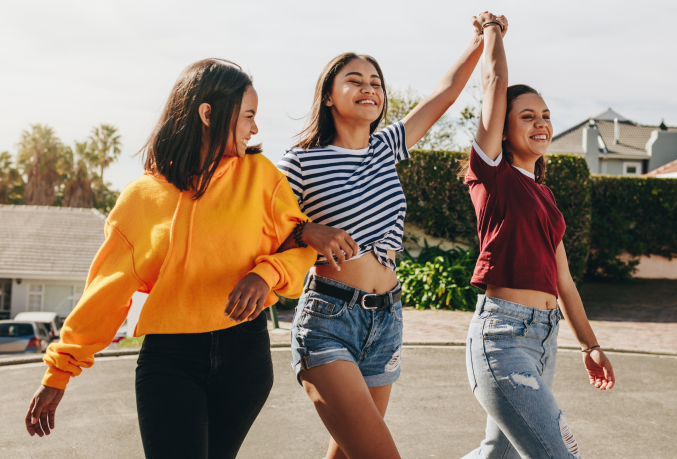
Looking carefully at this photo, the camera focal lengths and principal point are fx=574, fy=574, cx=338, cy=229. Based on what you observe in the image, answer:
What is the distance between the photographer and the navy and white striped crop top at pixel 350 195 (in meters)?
2.39

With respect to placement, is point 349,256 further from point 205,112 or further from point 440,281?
point 440,281

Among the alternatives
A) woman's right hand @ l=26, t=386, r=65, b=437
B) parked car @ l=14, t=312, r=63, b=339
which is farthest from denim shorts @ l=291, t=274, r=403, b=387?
parked car @ l=14, t=312, r=63, b=339

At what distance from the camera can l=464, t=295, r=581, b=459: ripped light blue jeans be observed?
2107mm

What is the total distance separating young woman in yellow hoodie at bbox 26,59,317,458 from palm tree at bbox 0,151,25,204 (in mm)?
45331

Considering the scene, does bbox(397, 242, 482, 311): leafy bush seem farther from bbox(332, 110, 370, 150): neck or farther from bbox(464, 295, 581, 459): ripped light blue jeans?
bbox(332, 110, 370, 150): neck

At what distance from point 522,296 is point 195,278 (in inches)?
51.9

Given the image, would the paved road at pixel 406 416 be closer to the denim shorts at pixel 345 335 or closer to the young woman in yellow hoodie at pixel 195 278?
the denim shorts at pixel 345 335

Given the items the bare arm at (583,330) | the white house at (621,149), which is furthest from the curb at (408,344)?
the white house at (621,149)

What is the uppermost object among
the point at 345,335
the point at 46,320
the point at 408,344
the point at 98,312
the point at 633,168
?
the point at 633,168

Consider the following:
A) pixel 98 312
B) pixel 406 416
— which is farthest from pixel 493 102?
pixel 406 416

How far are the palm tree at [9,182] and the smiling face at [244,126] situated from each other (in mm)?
45353

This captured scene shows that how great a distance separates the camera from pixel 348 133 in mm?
2586

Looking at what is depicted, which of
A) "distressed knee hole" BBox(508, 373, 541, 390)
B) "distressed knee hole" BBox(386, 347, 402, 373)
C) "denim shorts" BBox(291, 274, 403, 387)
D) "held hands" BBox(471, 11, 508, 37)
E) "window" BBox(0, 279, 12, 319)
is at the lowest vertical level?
"window" BBox(0, 279, 12, 319)

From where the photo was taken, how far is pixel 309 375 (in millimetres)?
2223
